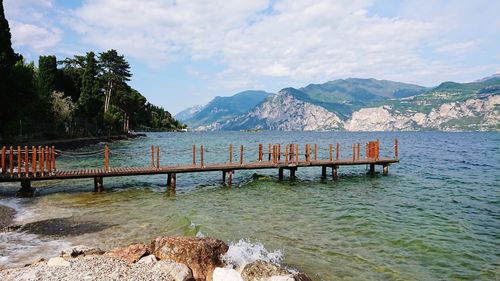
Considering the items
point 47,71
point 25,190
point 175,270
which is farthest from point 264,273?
point 47,71

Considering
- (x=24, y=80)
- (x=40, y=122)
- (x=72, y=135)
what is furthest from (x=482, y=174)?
(x=72, y=135)

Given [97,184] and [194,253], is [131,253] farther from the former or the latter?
[97,184]

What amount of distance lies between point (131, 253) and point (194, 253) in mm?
1860

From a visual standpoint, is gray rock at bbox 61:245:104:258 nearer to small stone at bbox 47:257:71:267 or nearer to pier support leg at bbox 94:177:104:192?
small stone at bbox 47:257:71:267

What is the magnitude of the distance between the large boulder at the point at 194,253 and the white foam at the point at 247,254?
0.33 meters

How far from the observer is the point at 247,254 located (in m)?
12.5

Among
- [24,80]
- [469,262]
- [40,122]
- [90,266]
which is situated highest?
[24,80]

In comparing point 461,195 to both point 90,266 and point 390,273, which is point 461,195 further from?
point 90,266

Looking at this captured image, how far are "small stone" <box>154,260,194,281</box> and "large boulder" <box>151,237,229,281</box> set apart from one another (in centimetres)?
75

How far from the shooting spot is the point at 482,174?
124 ft

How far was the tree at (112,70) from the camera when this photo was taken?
83.6 m

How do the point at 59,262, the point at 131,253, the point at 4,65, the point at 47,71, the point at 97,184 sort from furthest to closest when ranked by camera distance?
1. the point at 47,71
2. the point at 4,65
3. the point at 97,184
4. the point at 131,253
5. the point at 59,262

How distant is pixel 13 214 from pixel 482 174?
40954 mm

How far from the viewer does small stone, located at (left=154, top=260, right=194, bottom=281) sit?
30.6ft
